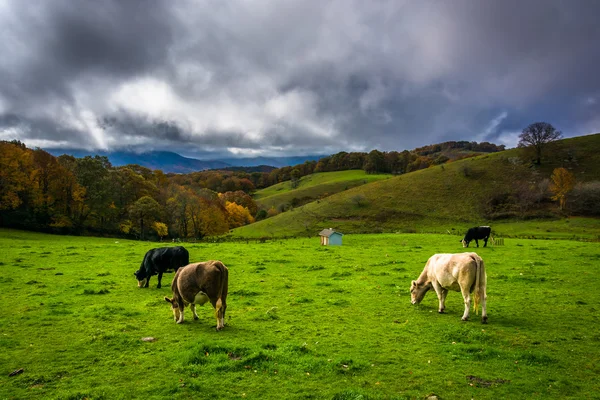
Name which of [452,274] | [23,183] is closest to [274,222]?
[23,183]

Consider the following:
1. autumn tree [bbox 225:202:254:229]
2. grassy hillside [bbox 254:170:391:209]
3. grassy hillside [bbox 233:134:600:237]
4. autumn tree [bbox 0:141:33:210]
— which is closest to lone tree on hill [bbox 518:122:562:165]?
grassy hillside [bbox 233:134:600:237]

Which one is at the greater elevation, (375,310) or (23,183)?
(23,183)

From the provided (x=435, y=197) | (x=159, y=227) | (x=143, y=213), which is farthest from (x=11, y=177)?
(x=435, y=197)

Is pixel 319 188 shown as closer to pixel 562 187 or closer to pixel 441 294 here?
pixel 562 187

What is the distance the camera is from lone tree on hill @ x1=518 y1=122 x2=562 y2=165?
298 feet

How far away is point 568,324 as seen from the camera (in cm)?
1201

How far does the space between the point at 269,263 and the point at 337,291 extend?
10422 millimetres

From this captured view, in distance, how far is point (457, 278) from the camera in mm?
12508

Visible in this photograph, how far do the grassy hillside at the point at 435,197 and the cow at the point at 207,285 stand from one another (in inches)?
2170

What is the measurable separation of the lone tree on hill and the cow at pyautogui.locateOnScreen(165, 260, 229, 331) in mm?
101223

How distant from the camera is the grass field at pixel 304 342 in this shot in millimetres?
7828

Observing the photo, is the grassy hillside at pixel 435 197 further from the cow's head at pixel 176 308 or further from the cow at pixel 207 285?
the cow at pixel 207 285

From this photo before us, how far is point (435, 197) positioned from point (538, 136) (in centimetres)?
3498

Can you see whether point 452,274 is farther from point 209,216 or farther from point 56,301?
point 209,216
